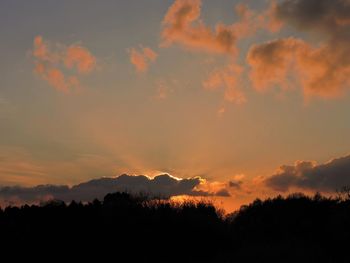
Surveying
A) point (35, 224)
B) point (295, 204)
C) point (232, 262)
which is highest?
point (295, 204)

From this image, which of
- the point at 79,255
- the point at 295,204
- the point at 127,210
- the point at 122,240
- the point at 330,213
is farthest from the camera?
the point at 295,204

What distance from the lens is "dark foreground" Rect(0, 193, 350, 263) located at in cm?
2716

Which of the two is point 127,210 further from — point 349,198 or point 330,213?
point 349,198

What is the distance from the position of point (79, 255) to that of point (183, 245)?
246 inches

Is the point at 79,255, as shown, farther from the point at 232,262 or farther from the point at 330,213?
the point at 330,213

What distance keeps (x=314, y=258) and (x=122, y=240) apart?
9771 millimetres

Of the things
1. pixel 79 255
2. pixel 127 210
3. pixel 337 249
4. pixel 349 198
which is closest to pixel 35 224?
pixel 79 255

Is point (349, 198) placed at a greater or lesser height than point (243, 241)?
greater

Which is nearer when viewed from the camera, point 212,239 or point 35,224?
point 35,224

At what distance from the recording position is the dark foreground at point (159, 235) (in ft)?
89.1

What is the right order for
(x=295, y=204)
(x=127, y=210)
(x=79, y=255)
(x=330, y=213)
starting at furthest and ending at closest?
(x=295, y=204)
(x=330, y=213)
(x=127, y=210)
(x=79, y=255)

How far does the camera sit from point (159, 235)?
30.1 m

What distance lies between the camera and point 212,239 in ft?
106

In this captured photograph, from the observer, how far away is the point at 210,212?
130 feet
